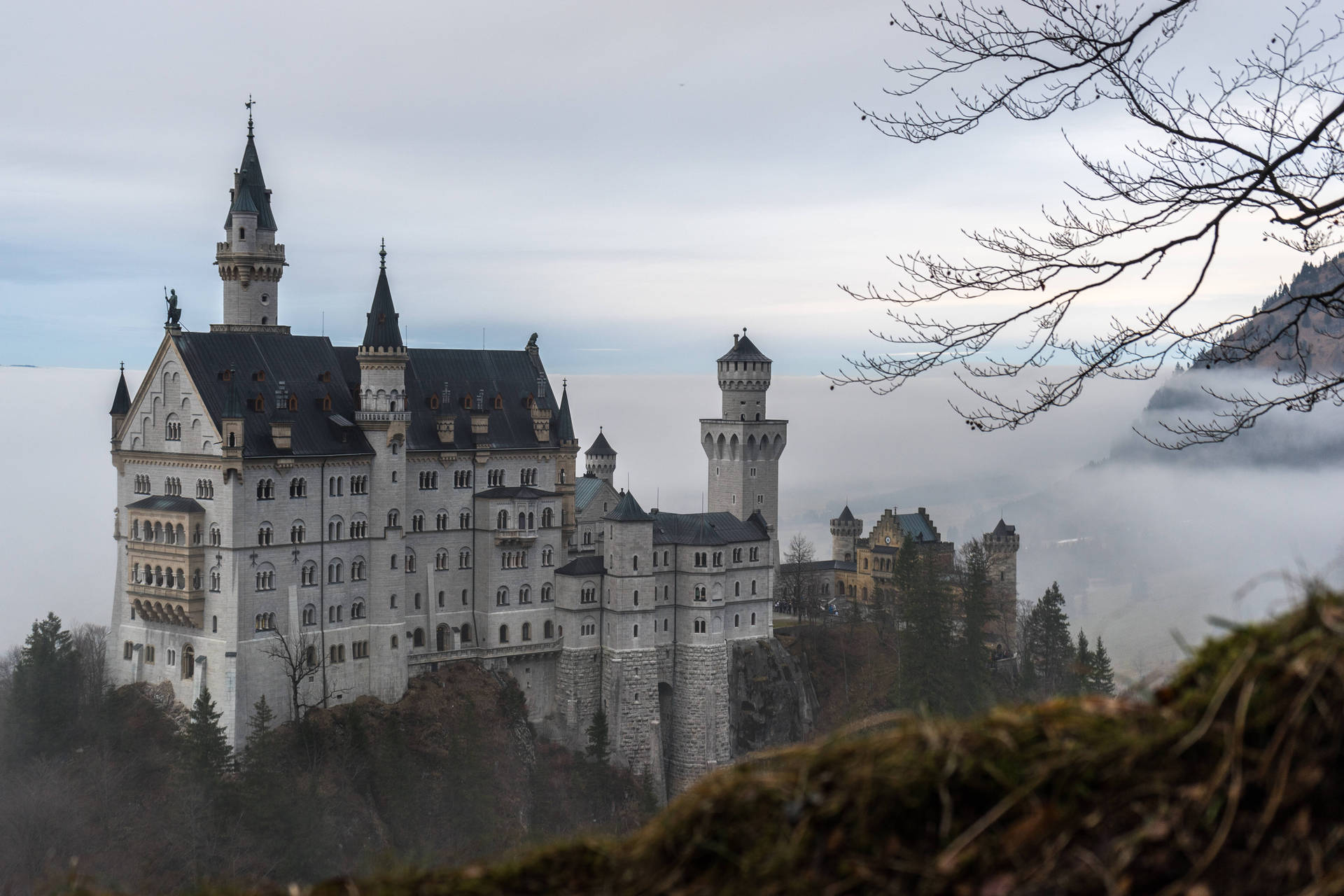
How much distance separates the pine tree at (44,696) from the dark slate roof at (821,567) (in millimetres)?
51550

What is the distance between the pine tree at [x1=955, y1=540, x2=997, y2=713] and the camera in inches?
3061

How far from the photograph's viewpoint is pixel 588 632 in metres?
70.7

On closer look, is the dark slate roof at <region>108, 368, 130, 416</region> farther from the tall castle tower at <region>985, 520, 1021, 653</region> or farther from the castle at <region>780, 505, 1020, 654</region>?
the tall castle tower at <region>985, 520, 1021, 653</region>

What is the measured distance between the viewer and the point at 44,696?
6122cm

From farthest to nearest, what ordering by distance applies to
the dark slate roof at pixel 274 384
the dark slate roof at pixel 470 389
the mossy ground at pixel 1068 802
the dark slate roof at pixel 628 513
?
1. the dark slate roof at pixel 628 513
2. the dark slate roof at pixel 470 389
3. the dark slate roof at pixel 274 384
4. the mossy ground at pixel 1068 802

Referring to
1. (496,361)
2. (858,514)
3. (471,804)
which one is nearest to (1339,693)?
(471,804)

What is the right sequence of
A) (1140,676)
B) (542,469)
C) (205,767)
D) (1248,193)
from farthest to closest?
(542,469)
(205,767)
(1248,193)
(1140,676)

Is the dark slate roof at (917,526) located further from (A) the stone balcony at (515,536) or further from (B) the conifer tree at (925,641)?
(A) the stone balcony at (515,536)

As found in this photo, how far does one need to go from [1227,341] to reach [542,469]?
58973mm

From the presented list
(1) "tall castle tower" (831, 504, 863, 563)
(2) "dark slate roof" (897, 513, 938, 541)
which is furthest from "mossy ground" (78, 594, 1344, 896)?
(1) "tall castle tower" (831, 504, 863, 563)

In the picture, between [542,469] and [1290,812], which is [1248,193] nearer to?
[1290,812]

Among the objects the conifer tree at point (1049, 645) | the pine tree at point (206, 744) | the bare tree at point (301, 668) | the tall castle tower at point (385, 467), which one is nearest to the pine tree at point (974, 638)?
the conifer tree at point (1049, 645)

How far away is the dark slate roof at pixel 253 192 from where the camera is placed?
70.6 metres

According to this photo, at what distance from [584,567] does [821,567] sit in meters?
35.1
